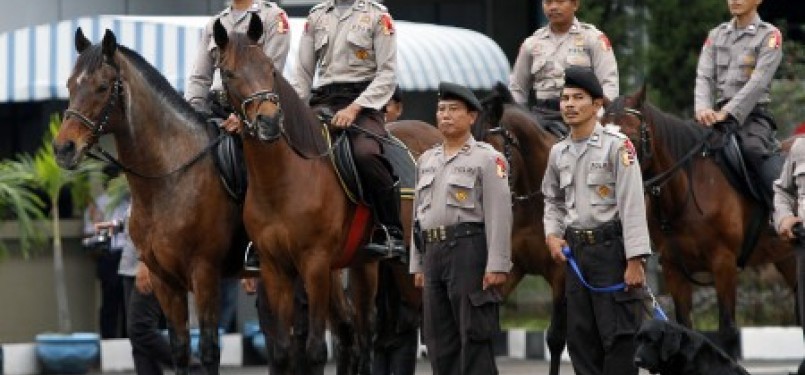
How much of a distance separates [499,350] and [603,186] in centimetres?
927

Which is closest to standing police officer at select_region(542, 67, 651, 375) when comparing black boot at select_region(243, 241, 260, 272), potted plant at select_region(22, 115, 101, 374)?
black boot at select_region(243, 241, 260, 272)

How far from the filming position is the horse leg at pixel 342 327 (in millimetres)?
14594

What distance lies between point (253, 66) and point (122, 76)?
3.88 feet

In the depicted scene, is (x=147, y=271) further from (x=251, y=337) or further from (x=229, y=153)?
(x=251, y=337)

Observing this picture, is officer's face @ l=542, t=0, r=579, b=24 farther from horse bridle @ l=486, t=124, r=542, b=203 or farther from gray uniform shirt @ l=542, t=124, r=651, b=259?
gray uniform shirt @ l=542, t=124, r=651, b=259

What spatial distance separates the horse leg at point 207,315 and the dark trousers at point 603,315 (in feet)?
9.73

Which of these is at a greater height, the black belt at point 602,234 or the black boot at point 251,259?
the black belt at point 602,234

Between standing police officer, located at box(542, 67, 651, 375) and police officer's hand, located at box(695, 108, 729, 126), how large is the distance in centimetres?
433

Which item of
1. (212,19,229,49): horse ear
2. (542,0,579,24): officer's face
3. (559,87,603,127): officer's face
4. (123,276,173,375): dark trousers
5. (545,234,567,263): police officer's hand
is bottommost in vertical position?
(123,276,173,375): dark trousers

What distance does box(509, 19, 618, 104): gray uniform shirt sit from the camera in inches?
617

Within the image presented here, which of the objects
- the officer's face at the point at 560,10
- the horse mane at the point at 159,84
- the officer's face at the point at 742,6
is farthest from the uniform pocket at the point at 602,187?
the officer's face at the point at 742,6

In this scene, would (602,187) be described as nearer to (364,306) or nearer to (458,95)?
(458,95)

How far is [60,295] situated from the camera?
19609 mm

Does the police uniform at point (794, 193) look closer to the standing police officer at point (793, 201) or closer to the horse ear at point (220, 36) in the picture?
the standing police officer at point (793, 201)
